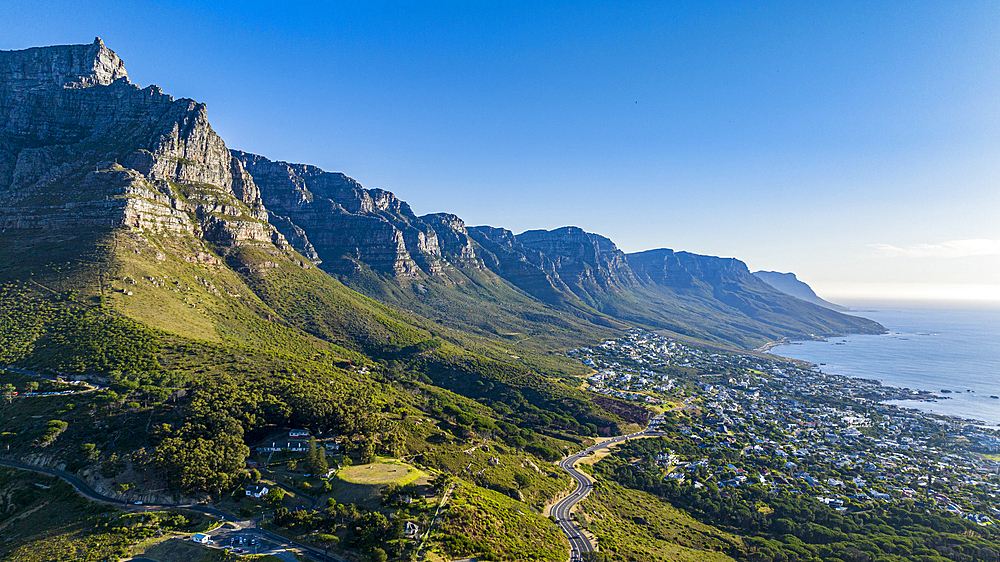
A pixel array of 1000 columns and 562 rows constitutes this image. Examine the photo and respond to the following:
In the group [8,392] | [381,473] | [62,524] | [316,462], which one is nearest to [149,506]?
[62,524]

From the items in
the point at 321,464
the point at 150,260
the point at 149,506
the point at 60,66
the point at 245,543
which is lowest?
the point at 245,543

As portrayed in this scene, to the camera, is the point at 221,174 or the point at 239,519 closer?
the point at 239,519

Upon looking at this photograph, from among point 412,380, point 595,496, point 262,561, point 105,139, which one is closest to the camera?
point 262,561

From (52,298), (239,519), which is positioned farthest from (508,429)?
(52,298)

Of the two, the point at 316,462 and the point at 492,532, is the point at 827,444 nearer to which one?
the point at 492,532

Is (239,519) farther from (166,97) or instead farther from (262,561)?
(166,97)

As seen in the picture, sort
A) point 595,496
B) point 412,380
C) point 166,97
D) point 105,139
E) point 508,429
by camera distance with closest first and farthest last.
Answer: point 595,496 → point 508,429 → point 412,380 → point 105,139 → point 166,97

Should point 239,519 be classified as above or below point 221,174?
below

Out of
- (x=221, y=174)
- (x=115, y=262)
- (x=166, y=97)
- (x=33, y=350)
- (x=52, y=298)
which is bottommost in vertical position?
(x=33, y=350)

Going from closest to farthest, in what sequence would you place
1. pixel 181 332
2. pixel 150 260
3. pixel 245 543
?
pixel 245 543 → pixel 181 332 → pixel 150 260
